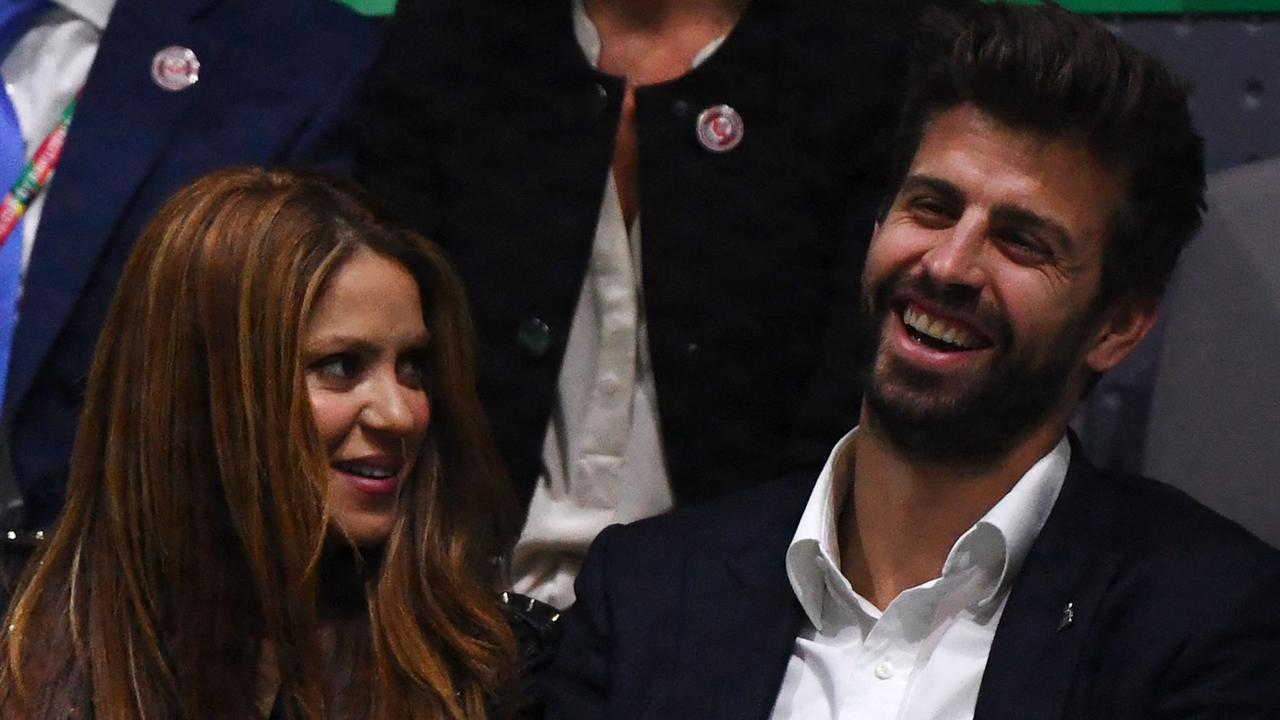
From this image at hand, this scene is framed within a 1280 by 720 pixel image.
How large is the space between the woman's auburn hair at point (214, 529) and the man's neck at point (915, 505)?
31 cm

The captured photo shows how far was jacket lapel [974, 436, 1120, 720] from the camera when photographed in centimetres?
163

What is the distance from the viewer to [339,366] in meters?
1.79

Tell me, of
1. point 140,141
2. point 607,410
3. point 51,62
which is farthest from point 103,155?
point 607,410

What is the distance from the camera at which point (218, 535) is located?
5.85 feet

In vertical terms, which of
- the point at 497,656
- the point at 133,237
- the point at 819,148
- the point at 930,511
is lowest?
the point at 497,656

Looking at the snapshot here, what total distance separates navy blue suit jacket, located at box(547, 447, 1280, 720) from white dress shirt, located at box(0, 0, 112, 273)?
0.69 m

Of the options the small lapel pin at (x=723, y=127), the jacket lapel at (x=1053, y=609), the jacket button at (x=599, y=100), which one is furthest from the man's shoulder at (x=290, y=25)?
the jacket lapel at (x=1053, y=609)

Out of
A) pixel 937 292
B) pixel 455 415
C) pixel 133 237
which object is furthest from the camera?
pixel 133 237

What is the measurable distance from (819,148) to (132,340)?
2.01 ft

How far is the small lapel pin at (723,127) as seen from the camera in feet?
6.40

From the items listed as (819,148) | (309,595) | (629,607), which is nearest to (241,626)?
(309,595)

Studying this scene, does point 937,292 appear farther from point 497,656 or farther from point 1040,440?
point 497,656

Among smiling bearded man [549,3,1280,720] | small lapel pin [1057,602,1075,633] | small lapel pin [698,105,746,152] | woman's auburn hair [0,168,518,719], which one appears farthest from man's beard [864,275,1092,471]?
woman's auburn hair [0,168,518,719]

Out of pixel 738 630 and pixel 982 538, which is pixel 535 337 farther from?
pixel 982 538
